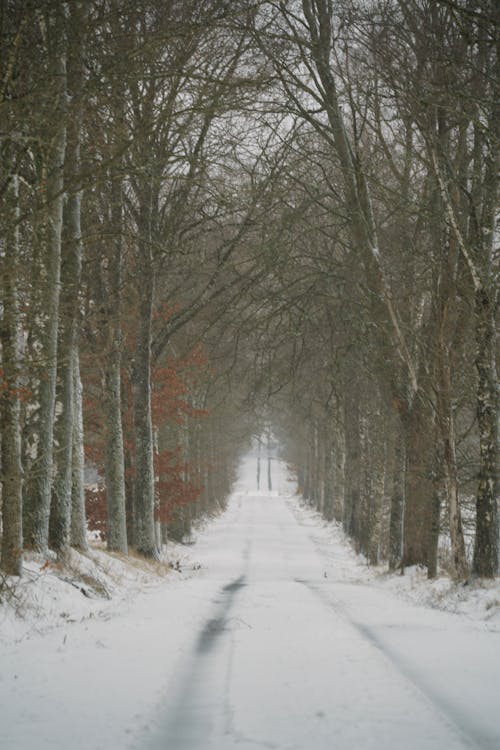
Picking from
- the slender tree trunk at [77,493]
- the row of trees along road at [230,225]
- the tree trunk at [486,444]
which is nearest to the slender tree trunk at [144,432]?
Result: the row of trees along road at [230,225]

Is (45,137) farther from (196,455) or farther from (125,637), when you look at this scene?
(196,455)

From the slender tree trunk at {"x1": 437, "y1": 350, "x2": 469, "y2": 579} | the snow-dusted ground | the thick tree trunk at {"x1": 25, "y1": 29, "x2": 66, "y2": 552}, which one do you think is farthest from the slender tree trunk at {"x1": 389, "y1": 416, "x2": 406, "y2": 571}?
the thick tree trunk at {"x1": 25, "y1": 29, "x2": 66, "y2": 552}

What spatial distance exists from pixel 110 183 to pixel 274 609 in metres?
10.5

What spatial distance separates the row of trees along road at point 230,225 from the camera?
8.63 m

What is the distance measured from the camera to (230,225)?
17.1m

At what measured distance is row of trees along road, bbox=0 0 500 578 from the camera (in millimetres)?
8633

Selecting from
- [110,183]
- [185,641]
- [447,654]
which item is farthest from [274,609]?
[110,183]

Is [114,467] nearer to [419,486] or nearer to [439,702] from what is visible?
[419,486]

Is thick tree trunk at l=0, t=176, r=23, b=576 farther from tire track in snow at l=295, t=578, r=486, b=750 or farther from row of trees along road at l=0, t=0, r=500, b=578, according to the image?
tire track in snow at l=295, t=578, r=486, b=750

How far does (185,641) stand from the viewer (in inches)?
297

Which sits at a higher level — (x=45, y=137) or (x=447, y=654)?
(x=45, y=137)

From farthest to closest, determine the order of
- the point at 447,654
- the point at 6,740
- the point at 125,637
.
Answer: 1. the point at 125,637
2. the point at 447,654
3. the point at 6,740

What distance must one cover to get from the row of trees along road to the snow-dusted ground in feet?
5.23

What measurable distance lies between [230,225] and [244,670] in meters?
12.4
